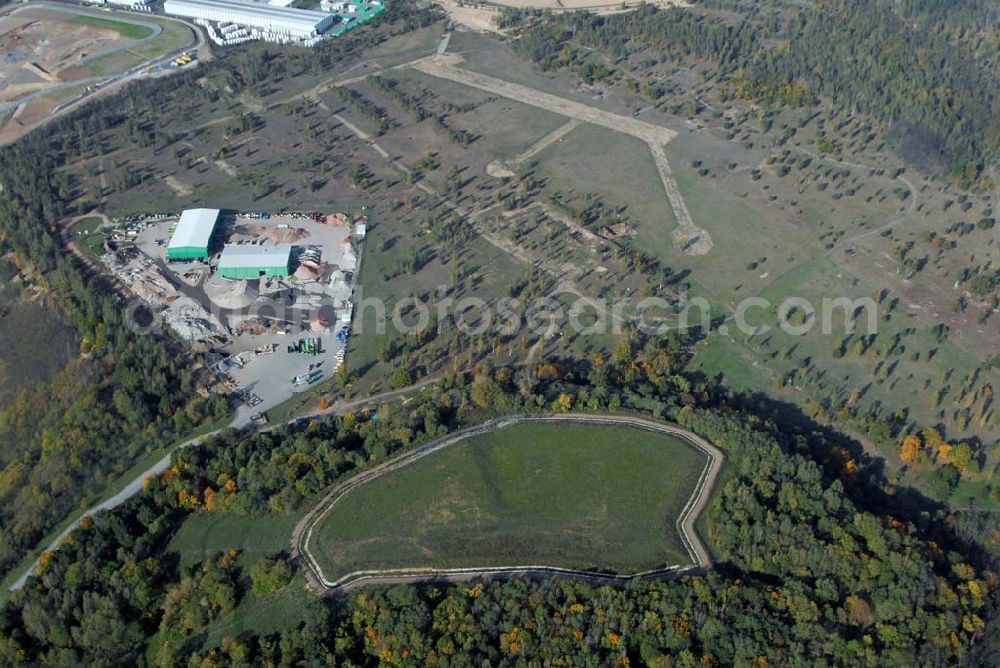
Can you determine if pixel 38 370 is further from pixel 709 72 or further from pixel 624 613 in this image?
pixel 709 72

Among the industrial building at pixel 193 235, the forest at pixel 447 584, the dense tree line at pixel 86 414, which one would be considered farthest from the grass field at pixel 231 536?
the industrial building at pixel 193 235

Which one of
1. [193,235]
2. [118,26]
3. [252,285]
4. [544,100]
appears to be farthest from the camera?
[118,26]

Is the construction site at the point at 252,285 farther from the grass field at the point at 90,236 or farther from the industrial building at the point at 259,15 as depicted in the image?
the industrial building at the point at 259,15

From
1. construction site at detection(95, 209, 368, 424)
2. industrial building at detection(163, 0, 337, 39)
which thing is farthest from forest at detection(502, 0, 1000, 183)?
construction site at detection(95, 209, 368, 424)

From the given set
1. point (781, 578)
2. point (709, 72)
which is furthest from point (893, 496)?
point (709, 72)

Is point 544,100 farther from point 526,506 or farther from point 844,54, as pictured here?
point 526,506

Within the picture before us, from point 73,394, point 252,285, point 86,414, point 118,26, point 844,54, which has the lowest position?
point 73,394

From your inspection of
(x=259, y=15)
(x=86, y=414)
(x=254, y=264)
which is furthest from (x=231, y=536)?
(x=259, y=15)

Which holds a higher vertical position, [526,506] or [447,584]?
[447,584]
